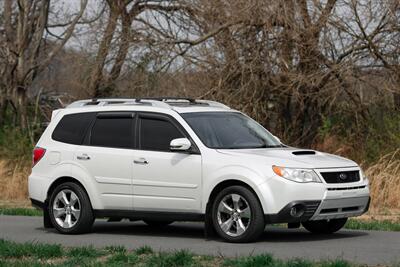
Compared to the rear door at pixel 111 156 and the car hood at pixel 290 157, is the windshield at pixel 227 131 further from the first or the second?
the rear door at pixel 111 156

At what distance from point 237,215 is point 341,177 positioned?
136cm

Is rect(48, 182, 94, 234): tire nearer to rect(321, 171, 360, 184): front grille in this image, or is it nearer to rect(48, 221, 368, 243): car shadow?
rect(48, 221, 368, 243): car shadow

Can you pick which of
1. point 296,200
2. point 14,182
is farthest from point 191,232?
point 14,182

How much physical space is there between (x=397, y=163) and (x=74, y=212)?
9.25 meters

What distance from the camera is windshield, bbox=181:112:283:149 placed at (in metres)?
13.0

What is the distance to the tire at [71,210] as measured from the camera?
534 inches

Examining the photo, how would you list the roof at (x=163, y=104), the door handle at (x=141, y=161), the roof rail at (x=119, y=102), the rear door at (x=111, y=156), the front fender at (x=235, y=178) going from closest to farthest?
the front fender at (x=235, y=178) < the door handle at (x=141, y=161) < the rear door at (x=111, y=156) < the roof at (x=163, y=104) < the roof rail at (x=119, y=102)

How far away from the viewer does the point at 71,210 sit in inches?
540

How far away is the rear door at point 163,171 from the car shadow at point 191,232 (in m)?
0.61

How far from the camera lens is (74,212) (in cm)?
1370

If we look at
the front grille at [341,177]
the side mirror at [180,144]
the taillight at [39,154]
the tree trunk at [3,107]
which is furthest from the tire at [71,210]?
the tree trunk at [3,107]

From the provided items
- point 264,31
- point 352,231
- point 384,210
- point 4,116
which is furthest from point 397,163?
point 4,116

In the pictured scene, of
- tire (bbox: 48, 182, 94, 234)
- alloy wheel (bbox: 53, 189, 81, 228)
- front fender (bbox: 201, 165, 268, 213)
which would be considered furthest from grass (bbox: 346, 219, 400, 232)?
alloy wheel (bbox: 53, 189, 81, 228)

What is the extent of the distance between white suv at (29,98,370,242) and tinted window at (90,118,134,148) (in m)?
0.02
